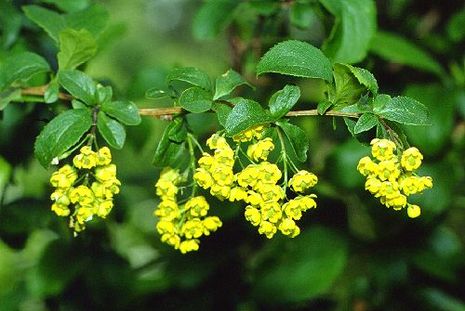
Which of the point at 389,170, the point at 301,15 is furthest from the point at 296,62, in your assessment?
the point at 301,15

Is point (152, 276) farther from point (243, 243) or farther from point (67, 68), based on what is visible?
point (67, 68)

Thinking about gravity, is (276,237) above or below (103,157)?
below

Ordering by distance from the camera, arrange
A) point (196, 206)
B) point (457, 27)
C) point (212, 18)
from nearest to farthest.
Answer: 1. point (196, 206)
2. point (212, 18)
3. point (457, 27)

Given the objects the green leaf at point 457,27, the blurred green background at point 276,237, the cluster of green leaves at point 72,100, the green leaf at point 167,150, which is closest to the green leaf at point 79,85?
the cluster of green leaves at point 72,100

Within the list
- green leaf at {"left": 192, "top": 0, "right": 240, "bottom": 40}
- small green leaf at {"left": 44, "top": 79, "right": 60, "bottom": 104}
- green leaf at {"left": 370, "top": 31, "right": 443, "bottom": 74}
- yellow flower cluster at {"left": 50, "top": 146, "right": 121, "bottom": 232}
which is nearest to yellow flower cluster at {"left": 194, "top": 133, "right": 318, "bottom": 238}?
yellow flower cluster at {"left": 50, "top": 146, "right": 121, "bottom": 232}

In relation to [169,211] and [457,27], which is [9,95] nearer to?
[169,211]

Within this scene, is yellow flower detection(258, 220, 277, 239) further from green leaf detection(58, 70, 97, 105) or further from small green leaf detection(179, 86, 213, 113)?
green leaf detection(58, 70, 97, 105)

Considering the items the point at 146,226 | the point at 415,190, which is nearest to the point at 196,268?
the point at 146,226
